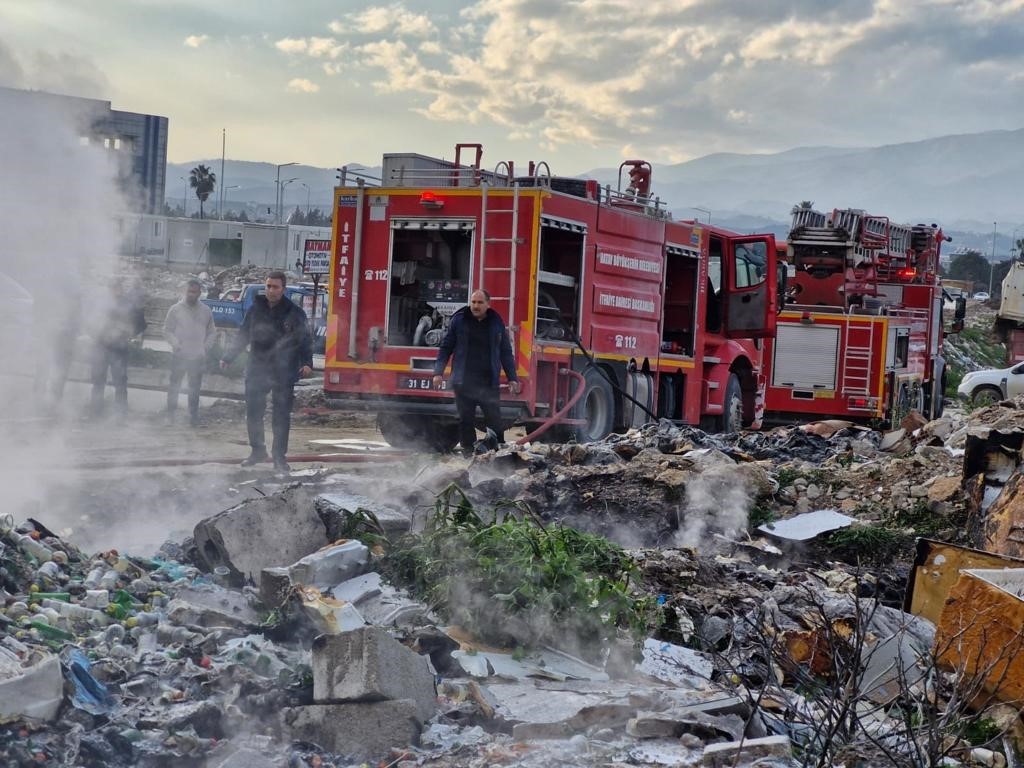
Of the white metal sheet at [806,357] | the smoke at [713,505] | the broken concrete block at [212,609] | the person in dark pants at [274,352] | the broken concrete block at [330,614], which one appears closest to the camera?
the broken concrete block at [330,614]

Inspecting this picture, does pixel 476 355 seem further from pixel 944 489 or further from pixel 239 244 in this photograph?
pixel 239 244

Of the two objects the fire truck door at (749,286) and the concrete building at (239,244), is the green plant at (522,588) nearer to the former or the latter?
the fire truck door at (749,286)

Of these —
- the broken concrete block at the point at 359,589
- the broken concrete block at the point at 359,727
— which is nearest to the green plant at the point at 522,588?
the broken concrete block at the point at 359,589

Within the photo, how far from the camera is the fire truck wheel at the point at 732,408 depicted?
16.0m

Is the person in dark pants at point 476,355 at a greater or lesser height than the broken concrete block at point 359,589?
greater

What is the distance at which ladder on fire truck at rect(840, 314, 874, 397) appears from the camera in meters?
18.9

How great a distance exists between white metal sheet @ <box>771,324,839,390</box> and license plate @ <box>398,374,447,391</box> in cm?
834

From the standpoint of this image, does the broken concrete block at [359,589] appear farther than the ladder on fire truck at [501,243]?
No

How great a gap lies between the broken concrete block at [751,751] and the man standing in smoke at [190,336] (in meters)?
11.0

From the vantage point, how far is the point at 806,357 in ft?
63.0

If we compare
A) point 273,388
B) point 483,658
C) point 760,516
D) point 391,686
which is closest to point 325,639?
point 391,686

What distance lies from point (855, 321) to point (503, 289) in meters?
8.72

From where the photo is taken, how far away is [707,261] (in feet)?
50.9

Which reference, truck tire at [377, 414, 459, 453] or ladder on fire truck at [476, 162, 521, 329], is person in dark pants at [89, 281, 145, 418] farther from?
ladder on fire truck at [476, 162, 521, 329]
